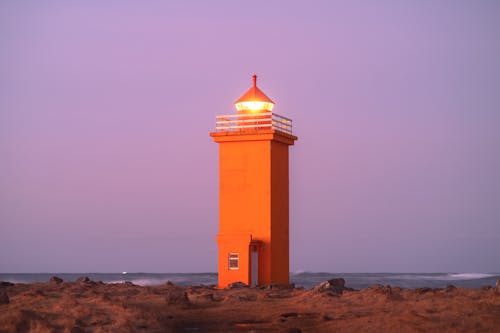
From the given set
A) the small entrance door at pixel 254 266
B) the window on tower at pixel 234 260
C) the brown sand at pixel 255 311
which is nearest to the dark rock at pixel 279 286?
the small entrance door at pixel 254 266

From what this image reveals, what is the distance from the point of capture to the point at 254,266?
27.2m

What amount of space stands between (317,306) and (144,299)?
17.1ft

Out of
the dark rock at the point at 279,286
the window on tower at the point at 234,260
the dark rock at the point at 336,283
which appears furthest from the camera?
the window on tower at the point at 234,260

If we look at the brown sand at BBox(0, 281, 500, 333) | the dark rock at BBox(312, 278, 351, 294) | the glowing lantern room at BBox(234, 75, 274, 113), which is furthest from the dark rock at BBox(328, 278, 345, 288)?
the glowing lantern room at BBox(234, 75, 274, 113)

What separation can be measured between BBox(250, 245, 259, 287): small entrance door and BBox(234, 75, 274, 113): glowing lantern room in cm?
495

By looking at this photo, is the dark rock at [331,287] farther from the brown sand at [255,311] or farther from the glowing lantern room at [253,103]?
the glowing lantern room at [253,103]

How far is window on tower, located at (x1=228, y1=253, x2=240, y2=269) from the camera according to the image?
27203mm

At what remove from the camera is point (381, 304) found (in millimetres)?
19969

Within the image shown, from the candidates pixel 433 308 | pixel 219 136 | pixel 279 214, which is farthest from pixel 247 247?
pixel 433 308

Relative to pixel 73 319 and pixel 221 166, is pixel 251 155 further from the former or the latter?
pixel 73 319

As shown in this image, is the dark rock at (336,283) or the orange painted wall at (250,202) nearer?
the dark rock at (336,283)

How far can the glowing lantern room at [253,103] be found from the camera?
2836 cm

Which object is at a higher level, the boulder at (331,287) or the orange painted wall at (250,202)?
the orange painted wall at (250,202)

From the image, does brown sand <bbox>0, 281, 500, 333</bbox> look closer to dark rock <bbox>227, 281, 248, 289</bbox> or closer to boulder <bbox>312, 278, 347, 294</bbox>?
boulder <bbox>312, 278, 347, 294</bbox>
